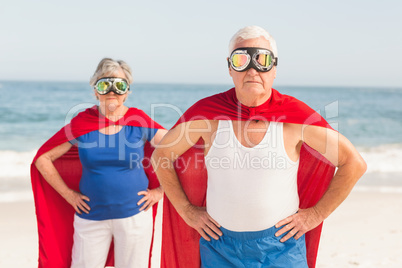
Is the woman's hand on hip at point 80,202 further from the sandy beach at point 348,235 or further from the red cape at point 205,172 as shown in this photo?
the sandy beach at point 348,235

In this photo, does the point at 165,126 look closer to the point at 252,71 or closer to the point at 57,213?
the point at 57,213

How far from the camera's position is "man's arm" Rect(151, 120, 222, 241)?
2.40 m

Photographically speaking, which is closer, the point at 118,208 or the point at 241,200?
the point at 241,200

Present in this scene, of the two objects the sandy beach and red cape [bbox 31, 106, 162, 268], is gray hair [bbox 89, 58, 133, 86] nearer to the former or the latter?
red cape [bbox 31, 106, 162, 268]

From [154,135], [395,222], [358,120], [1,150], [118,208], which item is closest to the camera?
[118,208]

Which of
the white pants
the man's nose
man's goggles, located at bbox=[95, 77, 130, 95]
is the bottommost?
the white pants

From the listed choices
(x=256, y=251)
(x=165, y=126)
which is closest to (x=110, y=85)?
(x=256, y=251)

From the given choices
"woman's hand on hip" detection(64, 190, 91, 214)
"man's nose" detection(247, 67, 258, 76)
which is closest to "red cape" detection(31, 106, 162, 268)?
"woman's hand on hip" detection(64, 190, 91, 214)

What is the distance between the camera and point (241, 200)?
2.29 metres

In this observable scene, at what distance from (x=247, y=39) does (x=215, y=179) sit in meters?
0.76

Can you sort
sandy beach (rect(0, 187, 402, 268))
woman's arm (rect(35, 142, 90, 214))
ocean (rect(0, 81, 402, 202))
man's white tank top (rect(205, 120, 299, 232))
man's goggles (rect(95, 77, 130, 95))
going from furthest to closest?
ocean (rect(0, 81, 402, 202)) → sandy beach (rect(0, 187, 402, 268)) → woman's arm (rect(35, 142, 90, 214)) → man's goggles (rect(95, 77, 130, 95)) → man's white tank top (rect(205, 120, 299, 232))

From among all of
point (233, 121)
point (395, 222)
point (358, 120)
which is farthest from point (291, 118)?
point (358, 120)

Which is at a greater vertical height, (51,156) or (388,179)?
(51,156)

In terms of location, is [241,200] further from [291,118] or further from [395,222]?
[395,222]
